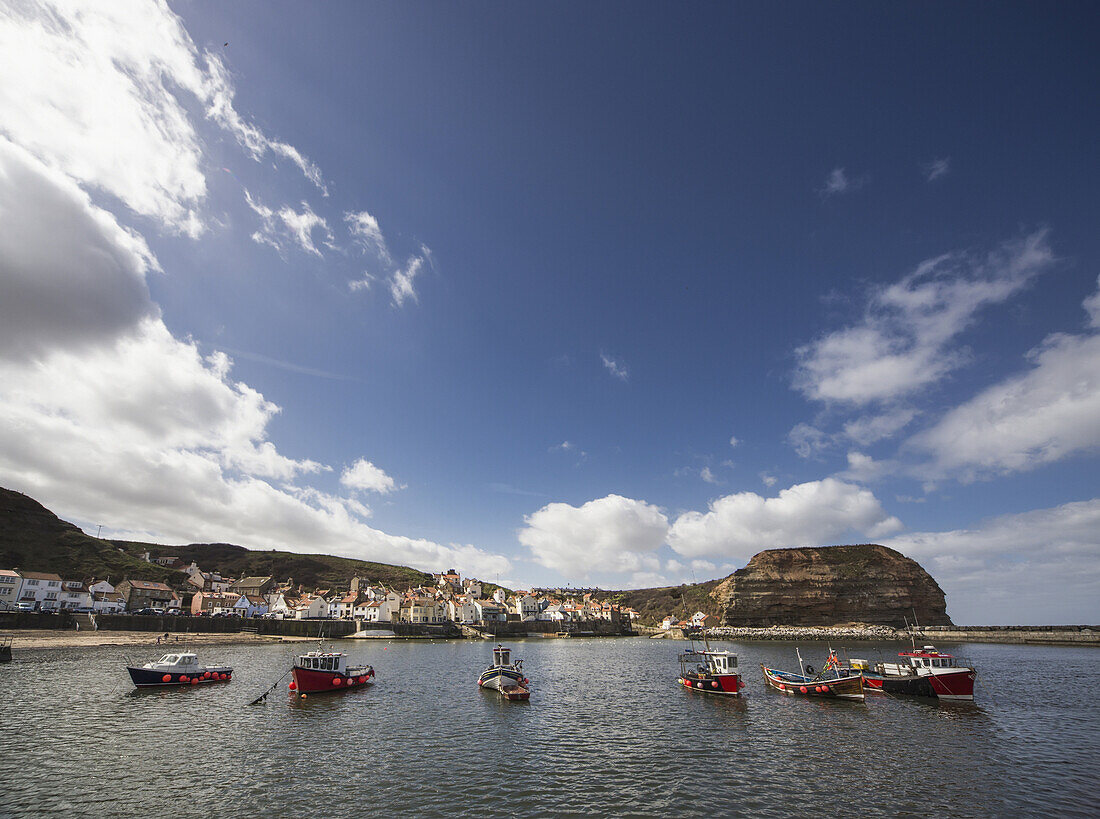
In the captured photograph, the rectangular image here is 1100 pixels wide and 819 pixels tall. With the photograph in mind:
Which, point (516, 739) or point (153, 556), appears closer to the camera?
point (516, 739)

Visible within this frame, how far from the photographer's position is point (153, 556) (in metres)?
194

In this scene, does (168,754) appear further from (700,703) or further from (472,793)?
(700,703)

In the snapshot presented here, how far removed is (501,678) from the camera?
138ft

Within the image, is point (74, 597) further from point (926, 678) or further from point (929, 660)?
point (929, 660)

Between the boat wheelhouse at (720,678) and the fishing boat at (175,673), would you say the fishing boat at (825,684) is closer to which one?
the boat wheelhouse at (720,678)

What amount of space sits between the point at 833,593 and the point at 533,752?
13976 centimetres

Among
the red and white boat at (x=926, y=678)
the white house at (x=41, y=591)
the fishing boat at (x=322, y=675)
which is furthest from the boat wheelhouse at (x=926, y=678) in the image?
the white house at (x=41, y=591)

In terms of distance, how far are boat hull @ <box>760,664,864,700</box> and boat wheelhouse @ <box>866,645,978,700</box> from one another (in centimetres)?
657

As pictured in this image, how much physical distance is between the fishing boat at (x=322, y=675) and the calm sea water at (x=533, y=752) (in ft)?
4.46

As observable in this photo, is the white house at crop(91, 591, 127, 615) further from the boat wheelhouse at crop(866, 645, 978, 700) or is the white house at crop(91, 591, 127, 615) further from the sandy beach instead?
the boat wheelhouse at crop(866, 645, 978, 700)

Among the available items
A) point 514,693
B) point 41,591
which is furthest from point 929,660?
point 41,591

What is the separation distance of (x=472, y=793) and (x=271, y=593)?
171798 mm

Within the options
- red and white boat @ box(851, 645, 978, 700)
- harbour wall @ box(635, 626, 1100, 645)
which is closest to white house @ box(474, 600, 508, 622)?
harbour wall @ box(635, 626, 1100, 645)

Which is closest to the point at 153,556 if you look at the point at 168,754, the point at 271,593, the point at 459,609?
the point at 271,593
